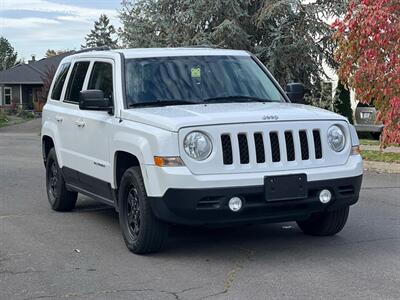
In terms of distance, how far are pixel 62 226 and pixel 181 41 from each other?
700 inches

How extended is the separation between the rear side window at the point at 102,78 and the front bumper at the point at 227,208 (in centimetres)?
182

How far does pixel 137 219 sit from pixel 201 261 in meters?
0.74

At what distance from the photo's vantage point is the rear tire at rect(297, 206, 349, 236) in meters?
7.25

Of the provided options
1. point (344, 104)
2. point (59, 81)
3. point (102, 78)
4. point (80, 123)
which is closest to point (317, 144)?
point (102, 78)

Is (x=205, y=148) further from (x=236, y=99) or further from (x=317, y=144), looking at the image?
(x=236, y=99)

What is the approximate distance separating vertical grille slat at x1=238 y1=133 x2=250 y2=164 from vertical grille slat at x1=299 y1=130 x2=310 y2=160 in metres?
0.54

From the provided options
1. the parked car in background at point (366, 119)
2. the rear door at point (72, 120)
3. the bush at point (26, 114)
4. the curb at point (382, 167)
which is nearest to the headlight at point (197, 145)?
the rear door at point (72, 120)

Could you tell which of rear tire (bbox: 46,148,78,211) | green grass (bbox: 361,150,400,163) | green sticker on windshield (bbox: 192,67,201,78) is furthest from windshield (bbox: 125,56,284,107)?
green grass (bbox: 361,150,400,163)

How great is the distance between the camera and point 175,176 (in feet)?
20.0

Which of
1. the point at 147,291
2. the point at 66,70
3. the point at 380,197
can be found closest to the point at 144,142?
the point at 147,291

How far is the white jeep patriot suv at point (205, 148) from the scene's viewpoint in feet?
20.2

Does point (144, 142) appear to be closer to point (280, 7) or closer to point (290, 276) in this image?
point (290, 276)

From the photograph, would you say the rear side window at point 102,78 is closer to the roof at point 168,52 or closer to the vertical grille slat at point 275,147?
the roof at point 168,52

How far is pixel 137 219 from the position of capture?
6812mm
